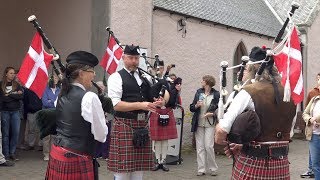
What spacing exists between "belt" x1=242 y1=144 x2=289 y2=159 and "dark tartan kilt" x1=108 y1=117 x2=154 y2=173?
163 cm

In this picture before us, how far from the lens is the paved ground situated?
7.77 meters

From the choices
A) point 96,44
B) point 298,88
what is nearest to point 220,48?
point 96,44

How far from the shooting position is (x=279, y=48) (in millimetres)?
4285

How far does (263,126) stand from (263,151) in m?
0.25

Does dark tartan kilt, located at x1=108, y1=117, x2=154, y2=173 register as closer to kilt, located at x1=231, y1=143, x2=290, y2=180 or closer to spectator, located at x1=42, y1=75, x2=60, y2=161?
kilt, located at x1=231, y1=143, x2=290, y2=180

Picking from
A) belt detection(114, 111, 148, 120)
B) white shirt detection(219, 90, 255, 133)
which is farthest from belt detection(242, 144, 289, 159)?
belt detection(114, 111, 148, 120)

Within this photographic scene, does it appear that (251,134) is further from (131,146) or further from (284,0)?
(284,0)

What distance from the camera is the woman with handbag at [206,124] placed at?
8430 millimetres

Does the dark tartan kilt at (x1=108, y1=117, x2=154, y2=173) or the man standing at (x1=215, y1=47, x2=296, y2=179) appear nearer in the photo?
the man standing at (x1=215, y1=47, x2=296, y2=179)

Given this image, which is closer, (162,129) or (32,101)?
(162,129)

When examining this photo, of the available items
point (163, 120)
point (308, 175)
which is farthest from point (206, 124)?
point (308, 175)

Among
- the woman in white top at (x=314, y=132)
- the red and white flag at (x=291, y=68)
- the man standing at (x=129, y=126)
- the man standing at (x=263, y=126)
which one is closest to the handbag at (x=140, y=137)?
the man standing at (x=129, y=126)

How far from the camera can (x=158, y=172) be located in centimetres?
845

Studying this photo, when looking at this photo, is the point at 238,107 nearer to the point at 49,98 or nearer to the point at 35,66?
the point at 35,66
